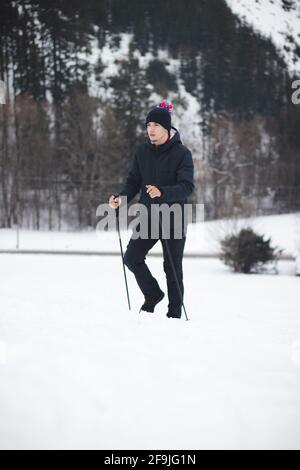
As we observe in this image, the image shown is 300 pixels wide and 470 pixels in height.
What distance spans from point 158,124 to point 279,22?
53.3 metres

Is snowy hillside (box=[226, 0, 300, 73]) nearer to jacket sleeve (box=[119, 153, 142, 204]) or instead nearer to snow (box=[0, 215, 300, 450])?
jacket sleeve (box=[119, 153, 142, 204])

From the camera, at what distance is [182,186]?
11.8 feet

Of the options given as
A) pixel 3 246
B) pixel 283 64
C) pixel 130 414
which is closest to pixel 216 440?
pixel 130 414

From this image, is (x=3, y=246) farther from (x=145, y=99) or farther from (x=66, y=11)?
(x=66, y=11)

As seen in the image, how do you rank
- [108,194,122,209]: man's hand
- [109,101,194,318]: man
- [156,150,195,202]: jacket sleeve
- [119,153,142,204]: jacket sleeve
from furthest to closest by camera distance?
[119,153,142,204]: jacket sleeve, [108,194,122,209]: man's hand, [109,101,194,318]: man, [156,150,195,202]: jacket sleeve

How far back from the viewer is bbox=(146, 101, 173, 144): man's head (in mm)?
3812

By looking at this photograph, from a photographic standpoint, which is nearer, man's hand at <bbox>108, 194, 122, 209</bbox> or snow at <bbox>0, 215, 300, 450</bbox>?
snow at <bbox>0, 215, 300, 450</bbox>

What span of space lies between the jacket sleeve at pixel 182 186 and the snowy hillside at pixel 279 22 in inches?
2064

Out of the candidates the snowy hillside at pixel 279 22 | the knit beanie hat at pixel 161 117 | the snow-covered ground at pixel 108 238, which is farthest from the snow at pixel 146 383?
the snowy hillside at pixel 279 22

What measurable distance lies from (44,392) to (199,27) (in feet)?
181

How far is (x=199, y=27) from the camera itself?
50.3 meters

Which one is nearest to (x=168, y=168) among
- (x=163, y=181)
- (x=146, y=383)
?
(x=163, y=181)

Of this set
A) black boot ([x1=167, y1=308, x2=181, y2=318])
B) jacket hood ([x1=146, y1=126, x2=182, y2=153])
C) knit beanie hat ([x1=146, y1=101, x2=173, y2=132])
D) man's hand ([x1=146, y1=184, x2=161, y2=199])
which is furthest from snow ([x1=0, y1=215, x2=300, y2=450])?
knit beanie hat ([x1=146, y1=101, x2=173, y2=132])

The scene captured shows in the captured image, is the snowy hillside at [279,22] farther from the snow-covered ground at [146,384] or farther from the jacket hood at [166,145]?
the snow-covered ground at [146,384]
